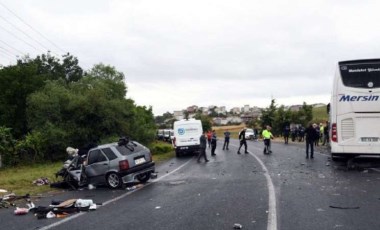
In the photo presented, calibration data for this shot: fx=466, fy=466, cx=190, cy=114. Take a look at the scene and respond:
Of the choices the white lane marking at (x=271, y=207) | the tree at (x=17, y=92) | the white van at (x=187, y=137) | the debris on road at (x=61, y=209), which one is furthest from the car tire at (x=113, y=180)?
the tree at (x=17, y=92)

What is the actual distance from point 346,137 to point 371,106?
1374 mm

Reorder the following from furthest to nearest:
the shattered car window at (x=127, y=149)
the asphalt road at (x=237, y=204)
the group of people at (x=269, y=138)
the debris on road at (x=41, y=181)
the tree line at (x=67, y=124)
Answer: the tree line at (x=67, y=124), the group of people at (x=269, y=138), the debris on road at (x=41, y=181), the shattered car window at (x=127, y=149), the asphalt road at (x=237, y=204)

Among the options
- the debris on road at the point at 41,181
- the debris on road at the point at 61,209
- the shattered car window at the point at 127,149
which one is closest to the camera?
the debris on road at the point at 61,209

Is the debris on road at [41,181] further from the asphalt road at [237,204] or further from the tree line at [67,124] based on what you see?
the tree line at [67,124]

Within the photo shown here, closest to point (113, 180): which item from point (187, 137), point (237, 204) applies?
point (237, 204)

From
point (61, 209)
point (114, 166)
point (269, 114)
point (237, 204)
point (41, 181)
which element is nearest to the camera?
point (237, 204)

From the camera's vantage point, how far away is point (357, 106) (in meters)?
16.3

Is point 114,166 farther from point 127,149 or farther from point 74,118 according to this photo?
point 74,118

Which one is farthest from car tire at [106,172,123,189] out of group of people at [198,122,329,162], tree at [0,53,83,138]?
tree at [0,53,83,138]

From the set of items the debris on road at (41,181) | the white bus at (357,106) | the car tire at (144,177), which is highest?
the white bus at (357,106)

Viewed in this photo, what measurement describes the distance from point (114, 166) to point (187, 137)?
17253 millimetres

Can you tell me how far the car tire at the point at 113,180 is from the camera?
15430 mm

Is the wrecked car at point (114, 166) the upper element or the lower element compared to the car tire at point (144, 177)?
upper

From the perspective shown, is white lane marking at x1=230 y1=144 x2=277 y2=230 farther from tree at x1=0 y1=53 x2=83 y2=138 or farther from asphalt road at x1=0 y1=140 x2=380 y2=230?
tree at x1=0 y1=53 x2=83 y2=138
